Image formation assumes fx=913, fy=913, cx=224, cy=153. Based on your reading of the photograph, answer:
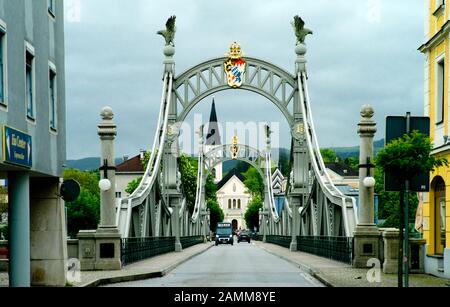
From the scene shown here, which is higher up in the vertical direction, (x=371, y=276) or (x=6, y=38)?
(x=6, y=38)

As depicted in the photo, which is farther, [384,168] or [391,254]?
[391,254]

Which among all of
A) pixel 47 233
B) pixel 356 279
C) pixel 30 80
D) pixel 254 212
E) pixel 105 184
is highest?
pixel 30 80

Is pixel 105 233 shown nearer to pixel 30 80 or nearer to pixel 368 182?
pixel 368 182

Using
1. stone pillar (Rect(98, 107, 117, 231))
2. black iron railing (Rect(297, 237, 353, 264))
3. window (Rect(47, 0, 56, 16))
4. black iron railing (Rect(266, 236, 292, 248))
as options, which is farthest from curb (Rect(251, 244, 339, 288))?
black iron railing (Rect(266, 236, 292, 248))

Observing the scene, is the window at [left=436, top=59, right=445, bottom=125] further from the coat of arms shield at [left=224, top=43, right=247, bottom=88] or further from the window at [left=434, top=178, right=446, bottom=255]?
the coat of arms shield at [left=224, top=43, right=247, bottom=88]

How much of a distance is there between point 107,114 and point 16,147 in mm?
13100

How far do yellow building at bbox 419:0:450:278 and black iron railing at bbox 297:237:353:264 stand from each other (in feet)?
16.5

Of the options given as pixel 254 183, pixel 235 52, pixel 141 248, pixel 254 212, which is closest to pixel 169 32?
pixel 235 52

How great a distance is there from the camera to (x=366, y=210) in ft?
95.5

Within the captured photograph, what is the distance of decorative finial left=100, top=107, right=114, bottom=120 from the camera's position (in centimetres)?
3028

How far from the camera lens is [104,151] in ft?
98.1

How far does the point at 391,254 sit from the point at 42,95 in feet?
37.0
